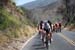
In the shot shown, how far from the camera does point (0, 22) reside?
3531cm

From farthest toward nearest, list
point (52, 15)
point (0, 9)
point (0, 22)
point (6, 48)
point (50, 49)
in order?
point (52, 15), point (0, 9), point (0, 22), point (6, 48), point (50, 49)

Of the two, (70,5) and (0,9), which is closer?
(0,9)

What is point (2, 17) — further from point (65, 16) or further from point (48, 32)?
point (65, 16)

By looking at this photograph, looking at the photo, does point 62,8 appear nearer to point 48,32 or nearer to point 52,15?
point 52,15

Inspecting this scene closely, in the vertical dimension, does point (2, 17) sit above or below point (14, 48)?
above

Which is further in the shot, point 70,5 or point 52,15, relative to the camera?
point 52,15

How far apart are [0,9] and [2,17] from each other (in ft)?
8.58

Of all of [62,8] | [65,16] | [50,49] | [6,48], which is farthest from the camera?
[62,8]

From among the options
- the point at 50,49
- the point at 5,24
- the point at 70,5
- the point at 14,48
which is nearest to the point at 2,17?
the point at 5,24

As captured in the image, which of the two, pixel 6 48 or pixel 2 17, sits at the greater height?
pixel 2 17

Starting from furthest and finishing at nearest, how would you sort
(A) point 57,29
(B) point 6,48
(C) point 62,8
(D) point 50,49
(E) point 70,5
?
(C) point 62,8, (E) point 70,5, (A) point 57,29, (B) point 6,48, (D) point 50,49

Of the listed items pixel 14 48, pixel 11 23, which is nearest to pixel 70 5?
pixel 11 23

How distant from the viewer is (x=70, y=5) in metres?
104

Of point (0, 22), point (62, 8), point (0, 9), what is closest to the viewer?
point (0, 22)
